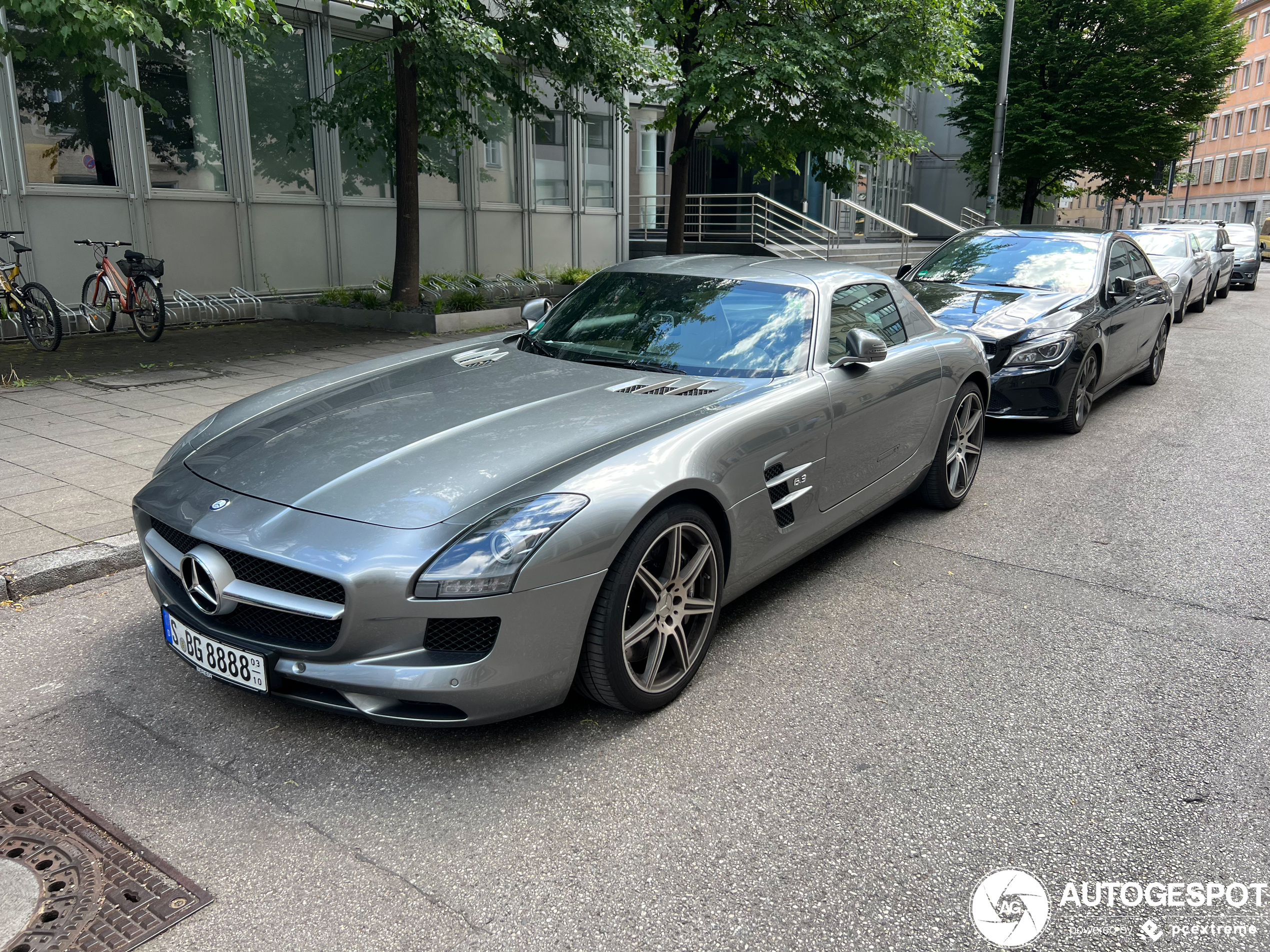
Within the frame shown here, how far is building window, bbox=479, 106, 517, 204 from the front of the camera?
17719 mm

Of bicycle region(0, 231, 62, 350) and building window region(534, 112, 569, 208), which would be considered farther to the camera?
building window region(534, 112, 569, 208)

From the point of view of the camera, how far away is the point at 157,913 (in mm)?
A: 2363

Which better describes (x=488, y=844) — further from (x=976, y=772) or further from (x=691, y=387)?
(x=691, y=387)

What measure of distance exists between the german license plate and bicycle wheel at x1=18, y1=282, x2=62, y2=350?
877 centimetres

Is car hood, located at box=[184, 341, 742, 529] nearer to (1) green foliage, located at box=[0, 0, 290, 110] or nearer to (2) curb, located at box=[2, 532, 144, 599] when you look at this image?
(2) curb, located at box=[2, 532, 144, 599]

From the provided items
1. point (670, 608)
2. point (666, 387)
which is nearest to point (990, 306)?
point (666, 387)

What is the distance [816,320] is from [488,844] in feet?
8.95

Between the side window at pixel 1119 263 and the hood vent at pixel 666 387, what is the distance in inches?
224

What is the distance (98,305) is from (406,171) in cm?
418

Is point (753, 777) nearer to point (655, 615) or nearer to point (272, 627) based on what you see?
point (655, 615)

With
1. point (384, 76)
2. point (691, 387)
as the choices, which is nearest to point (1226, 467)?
point (691, 387)

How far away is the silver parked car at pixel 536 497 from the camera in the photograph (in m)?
2.76

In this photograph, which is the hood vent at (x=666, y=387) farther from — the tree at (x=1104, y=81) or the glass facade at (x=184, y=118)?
the tree at (x=1104, y=81)

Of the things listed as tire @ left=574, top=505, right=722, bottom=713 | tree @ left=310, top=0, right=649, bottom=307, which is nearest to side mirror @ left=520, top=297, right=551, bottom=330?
tire @ left=574, top=505, right=722, bottom=713
